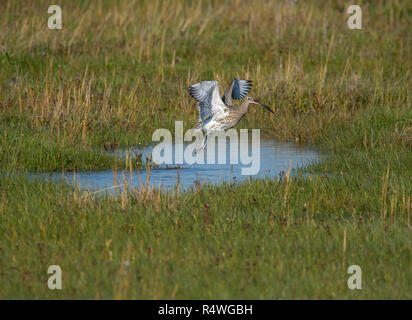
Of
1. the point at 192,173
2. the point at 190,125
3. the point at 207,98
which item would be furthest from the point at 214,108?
the point at 192,173

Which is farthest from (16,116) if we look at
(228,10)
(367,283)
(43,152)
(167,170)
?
(228,10)

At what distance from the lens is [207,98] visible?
10422 mm

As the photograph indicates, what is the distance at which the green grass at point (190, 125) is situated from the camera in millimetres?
5586

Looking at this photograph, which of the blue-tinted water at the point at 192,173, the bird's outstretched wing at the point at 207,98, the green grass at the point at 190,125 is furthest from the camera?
the bird's outstretched wing at the point at 207,98

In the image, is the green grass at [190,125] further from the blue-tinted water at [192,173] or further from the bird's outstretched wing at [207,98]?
the bird's outstretched wing at [207,98]

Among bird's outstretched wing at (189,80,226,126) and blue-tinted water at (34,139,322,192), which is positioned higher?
bird's outstretched wing at (189,80,226,126)

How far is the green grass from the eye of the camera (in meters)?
5.59

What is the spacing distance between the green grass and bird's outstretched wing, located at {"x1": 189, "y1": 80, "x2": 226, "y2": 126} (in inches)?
39.4

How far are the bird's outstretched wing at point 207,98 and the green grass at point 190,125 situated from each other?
39.4 inches

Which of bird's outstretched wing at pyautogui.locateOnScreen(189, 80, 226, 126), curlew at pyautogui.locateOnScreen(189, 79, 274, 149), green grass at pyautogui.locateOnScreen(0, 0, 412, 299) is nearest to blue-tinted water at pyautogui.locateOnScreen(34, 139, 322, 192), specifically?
green grass at pyautogui.locateOnScreen(0, 0, 412, 299)

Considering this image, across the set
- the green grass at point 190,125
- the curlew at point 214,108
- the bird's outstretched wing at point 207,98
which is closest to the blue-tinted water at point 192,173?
the green grass at point 190,125

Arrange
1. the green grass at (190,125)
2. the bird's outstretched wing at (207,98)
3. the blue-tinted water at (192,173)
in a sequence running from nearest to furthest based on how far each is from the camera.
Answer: the green grass at (190,125) → the blue-tinted water at (192,173) → the bird's outstretched wing at (207,98)

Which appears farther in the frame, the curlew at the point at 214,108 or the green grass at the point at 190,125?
the curlew at the point at 214,108

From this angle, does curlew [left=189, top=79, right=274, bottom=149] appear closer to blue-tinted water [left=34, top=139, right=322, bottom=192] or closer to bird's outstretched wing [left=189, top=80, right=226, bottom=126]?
bird's outstretched wing [left=189, top=80, right=226, bottom=126]
